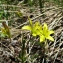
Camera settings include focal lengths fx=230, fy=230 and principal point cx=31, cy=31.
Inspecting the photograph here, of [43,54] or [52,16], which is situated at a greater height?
[52,16]

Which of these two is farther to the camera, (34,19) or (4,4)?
(4,4)

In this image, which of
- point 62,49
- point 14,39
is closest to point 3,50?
point 14,39

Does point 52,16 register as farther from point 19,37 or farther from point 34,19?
point 19,37

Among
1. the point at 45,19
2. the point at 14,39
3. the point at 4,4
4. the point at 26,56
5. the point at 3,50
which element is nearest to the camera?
the point at 26,56

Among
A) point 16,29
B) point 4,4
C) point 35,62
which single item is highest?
point 4,4

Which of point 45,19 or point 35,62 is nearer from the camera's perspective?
point 35,62

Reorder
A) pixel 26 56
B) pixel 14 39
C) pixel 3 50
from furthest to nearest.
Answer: pixel 14 39 < pixel 3 50 < pixel 26 56

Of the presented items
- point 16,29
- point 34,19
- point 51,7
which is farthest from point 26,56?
point 51,7

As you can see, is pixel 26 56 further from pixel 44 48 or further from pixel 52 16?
pixel 52 16

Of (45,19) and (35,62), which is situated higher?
(45,19)
